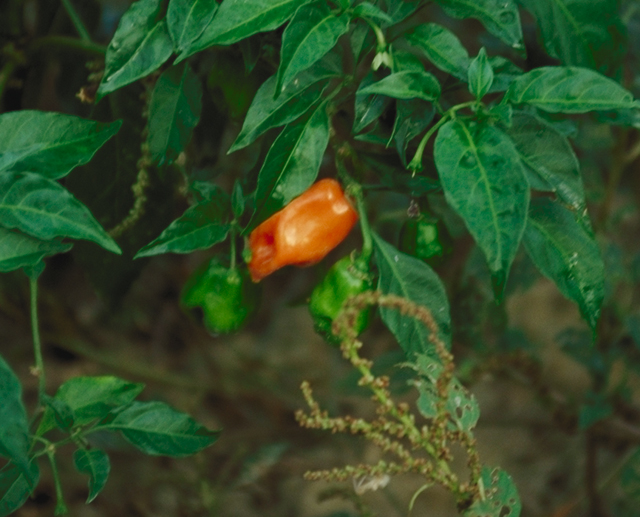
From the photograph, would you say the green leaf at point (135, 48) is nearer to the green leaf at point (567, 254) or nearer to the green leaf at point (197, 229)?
the green leaf at point (197, 229)

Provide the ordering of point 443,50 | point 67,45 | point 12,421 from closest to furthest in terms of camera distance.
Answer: point 12,421, point 443,50, point 67,45

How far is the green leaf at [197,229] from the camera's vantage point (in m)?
0.78

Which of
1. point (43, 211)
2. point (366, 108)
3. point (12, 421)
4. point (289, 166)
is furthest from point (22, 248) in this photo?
point (366, 108)

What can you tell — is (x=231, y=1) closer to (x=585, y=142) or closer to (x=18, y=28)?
(x=18, y=28)

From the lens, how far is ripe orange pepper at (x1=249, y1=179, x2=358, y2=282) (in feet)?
2.80

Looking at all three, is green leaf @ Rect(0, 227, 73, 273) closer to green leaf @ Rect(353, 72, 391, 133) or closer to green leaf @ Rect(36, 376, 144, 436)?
green leaf @ Rect(36, 376, 144, 436)

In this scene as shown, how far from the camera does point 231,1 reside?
68 cm

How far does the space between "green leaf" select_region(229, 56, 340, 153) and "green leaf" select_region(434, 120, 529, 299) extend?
0.16 m

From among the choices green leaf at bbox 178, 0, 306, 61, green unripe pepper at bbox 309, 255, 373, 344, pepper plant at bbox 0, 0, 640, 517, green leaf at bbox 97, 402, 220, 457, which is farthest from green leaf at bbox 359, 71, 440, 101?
green leaf at bbox 97, 402, 220, 457

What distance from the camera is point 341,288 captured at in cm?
84

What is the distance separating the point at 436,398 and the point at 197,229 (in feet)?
1.12

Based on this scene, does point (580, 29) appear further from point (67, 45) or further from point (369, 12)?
point (67, 45)

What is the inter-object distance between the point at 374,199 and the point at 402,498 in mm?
753

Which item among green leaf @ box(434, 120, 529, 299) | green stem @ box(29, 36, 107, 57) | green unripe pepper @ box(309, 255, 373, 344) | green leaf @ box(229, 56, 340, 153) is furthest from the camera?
green stem @ box(29, 36, 107, 57)
